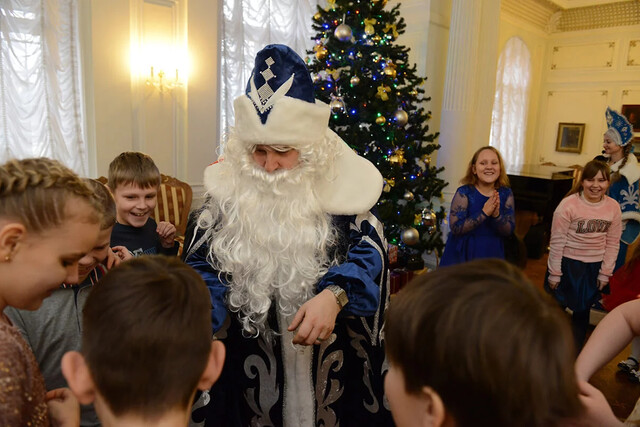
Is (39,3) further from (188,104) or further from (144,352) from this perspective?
(144,352)

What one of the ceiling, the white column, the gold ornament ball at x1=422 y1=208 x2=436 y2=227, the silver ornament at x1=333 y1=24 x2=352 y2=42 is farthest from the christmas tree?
the ceiling

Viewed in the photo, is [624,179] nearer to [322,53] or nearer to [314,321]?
[322,53]

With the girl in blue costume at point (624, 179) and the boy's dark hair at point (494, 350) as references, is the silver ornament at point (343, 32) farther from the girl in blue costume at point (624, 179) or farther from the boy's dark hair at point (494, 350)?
the boy's dark hair at point (494, 350)

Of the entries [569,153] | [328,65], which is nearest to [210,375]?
[328,65]

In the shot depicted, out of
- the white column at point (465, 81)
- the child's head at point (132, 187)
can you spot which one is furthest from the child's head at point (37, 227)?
the white column at point (465, 81)

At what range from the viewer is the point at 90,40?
4625 mm

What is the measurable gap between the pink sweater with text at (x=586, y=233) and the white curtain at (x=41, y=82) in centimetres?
480

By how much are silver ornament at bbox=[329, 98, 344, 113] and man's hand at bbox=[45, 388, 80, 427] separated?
3.45m

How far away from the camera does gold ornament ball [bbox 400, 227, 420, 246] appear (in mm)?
4559

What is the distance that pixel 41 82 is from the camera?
14.9 feet

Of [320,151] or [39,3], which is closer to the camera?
[320,151]

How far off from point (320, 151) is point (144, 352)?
4.13 feet

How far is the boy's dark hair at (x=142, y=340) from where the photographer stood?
0.87 metres

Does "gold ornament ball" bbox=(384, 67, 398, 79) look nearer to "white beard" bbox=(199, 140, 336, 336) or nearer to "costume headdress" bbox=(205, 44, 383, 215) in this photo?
"costume headdress" bbox=(205, 44, 383, 215)
